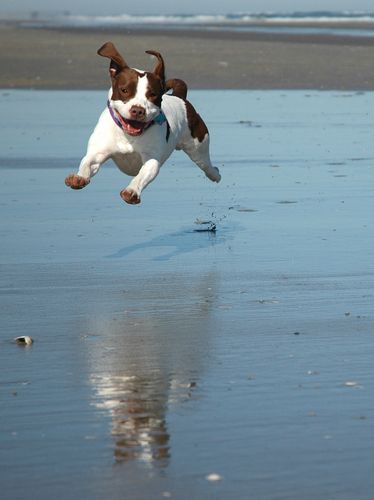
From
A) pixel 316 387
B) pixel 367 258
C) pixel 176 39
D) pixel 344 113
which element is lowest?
pixel 176 39

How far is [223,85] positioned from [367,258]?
13.5 m

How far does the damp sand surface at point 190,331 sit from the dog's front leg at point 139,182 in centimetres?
42


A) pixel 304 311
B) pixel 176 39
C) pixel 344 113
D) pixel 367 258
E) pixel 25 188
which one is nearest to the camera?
pixel 304 311

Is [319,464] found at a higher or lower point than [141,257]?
higher

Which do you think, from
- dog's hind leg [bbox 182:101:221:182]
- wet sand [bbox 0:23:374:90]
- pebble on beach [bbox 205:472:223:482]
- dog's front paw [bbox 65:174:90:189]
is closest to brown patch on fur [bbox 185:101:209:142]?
dog's hind leg [bbox 182:101:221:182]

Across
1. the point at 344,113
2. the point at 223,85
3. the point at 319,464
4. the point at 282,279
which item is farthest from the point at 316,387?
the point at 223,85

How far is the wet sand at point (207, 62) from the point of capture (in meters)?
21.7

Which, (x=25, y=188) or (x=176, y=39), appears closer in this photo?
(x=25, y=188)

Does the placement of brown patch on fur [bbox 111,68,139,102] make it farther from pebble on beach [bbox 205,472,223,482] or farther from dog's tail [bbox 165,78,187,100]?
pebble on beach [bbox 205,472,223,482]

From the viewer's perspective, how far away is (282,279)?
24.5 feet

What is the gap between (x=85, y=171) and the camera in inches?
311

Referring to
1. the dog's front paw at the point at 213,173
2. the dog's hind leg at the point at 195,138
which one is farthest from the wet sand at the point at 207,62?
the dog's hind leg at the point at 195,138

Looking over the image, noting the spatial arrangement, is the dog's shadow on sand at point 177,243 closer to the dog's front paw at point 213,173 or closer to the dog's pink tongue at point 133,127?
the dog's front paw at point 213,173

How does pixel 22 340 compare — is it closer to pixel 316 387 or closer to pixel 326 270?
pixel 316 387
